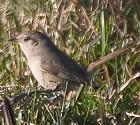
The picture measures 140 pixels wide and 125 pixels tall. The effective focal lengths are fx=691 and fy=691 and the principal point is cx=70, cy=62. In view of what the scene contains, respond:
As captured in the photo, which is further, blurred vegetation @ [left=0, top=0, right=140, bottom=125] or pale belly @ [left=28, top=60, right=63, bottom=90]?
pale belly @ [left=28, top=60, right=63, bottom=90]

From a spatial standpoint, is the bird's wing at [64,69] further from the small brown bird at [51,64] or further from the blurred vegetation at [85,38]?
the blurred vegetation at [85,38]

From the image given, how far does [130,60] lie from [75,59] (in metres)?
0.61

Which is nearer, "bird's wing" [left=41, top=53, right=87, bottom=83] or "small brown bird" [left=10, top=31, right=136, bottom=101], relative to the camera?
"small brown bird" [left=10, top=31, right=136, bottom=101]

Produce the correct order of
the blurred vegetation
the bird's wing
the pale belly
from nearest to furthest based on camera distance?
the blurred vegetation, the pale belly, the bird's wing

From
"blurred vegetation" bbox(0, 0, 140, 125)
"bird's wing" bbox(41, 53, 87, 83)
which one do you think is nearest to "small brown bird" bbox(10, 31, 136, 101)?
"bird's wing" bbox(41, 53, 87, 83)

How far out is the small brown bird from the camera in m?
6.74

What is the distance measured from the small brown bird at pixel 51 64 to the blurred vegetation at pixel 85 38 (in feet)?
0.42

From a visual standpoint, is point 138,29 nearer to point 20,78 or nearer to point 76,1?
point 76,1

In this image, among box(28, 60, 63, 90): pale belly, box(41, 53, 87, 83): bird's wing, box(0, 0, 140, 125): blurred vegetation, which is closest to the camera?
box(0, 0, 140, 125): blurred vegetation

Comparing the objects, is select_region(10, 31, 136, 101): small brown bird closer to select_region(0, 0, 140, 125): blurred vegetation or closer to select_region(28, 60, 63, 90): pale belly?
select_region(28, 60, 63, 90): pale belly

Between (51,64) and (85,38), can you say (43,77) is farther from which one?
(85,38)

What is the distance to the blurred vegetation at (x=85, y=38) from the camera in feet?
20.4

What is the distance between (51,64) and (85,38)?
494mm

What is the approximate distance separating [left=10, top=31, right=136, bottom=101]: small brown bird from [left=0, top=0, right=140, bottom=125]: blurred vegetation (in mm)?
128
